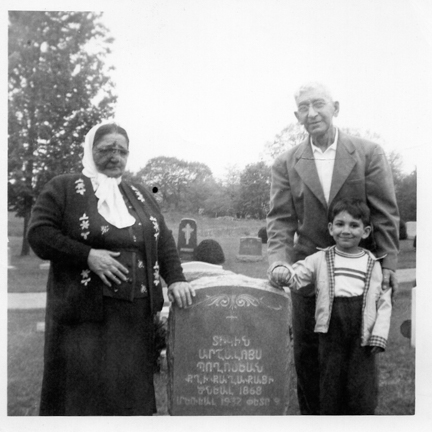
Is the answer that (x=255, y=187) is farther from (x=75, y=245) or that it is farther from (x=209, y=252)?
(x=75, y=245)

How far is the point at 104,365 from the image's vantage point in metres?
3.91

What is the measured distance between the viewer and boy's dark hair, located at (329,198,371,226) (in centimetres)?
396

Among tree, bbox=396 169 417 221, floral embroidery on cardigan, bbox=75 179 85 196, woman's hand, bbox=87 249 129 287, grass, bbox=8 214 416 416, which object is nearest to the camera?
woman's hand, bbox=87 249 129 287

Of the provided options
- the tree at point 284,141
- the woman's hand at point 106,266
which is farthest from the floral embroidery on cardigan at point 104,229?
the tree at point 284,141

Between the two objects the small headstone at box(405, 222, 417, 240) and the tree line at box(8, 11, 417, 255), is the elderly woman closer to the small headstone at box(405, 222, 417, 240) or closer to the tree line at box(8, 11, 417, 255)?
the tree line at box(8, 11, 417, 255)

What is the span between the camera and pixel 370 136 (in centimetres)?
414

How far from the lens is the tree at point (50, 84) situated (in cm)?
414

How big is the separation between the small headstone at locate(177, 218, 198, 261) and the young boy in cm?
76

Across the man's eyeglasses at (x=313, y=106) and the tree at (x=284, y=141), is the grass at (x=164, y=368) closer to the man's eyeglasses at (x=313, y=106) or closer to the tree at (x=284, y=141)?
the tree at (x=284, y=141)

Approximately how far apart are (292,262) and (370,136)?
1.10 m

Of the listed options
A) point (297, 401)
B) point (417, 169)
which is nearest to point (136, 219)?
point (297, 401)

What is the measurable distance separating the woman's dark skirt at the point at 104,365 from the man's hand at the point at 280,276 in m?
0.93

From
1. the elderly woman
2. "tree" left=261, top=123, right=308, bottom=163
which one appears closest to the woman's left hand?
the elderly woman
